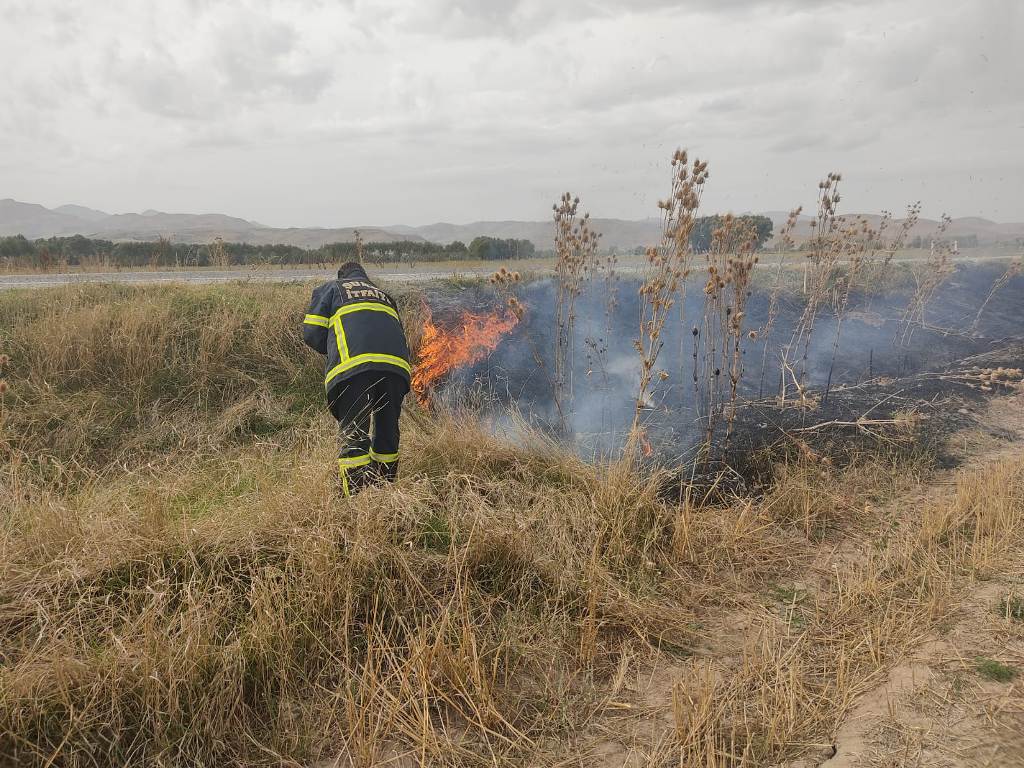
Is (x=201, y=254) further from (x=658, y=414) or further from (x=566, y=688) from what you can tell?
(x=566, y=688)

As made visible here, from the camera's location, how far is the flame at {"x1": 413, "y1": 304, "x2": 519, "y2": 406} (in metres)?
7.01

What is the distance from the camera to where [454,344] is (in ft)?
24.9

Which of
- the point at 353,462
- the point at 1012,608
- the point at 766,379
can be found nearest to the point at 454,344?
the point at 353,462

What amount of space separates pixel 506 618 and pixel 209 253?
15.6m

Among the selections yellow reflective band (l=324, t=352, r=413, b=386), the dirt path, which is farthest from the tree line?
the dirt path

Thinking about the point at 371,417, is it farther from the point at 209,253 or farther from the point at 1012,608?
the point at 209,253

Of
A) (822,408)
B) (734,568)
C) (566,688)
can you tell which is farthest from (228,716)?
(822,408)

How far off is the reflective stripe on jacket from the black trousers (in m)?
0.08

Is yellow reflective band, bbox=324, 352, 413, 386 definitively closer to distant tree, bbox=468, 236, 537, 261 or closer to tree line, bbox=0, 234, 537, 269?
tree line, bbox=0, 234, 537, 269

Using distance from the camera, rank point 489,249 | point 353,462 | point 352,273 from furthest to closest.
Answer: point 489,249
point 352,273
point 353,462

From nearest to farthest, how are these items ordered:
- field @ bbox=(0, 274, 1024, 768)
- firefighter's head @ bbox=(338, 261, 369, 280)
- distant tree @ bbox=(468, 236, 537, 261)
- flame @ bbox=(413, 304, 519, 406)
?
field @ bbox=(0, 274, 1024, 768) → firefighter's head @ bbox=(338, 261, 369, 280) → flame @ bbox=(413, 304, 519, 406) → distant tree @ bbox=(468, 236, 537, 261)

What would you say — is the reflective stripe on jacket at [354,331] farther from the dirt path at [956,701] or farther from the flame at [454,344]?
the dirt path at [956,701]

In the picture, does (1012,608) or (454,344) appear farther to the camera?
(454,344)

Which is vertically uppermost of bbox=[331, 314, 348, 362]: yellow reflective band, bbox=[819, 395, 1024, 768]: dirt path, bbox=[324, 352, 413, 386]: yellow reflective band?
bbox=[331, 314, 348, 362]: yellow reflective band
